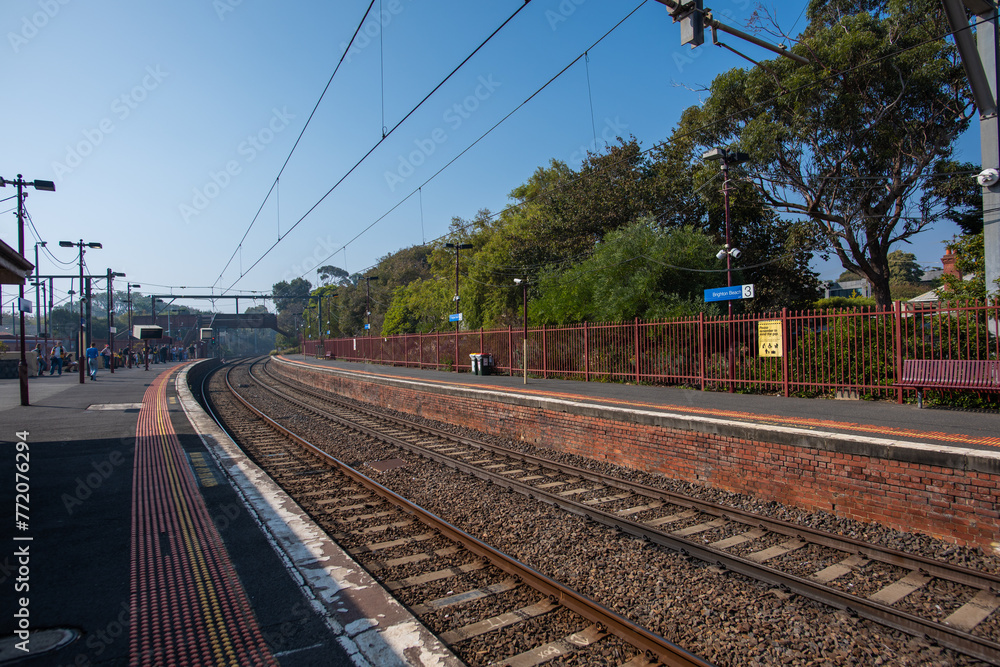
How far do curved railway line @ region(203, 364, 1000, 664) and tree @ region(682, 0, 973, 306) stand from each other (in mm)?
17516

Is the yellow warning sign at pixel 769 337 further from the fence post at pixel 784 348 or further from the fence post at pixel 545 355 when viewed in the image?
the fence post at pixel 545 355

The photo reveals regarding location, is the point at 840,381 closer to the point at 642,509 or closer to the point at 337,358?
the point at 642,509

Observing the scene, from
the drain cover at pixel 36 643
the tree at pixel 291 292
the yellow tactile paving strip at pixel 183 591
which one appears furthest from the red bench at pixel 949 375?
the tree at pixel 291 292

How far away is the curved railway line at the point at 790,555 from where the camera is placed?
4004 mm

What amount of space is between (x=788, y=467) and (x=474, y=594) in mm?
4176

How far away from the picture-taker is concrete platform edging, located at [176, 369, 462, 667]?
11.2ft

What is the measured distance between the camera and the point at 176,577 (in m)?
4.35

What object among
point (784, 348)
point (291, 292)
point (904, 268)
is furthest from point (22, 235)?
point (291, 292)

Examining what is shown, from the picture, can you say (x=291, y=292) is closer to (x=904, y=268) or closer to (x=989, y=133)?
(x=904, y=268)

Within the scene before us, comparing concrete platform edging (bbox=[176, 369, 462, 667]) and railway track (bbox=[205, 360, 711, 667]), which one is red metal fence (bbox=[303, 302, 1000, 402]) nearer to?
railway track (bbox=[205, 360, 711, 667])

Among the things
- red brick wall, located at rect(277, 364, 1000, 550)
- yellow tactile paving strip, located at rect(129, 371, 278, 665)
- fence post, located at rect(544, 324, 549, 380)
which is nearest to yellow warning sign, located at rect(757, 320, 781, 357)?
red brick wall, located at rect(277, 364, 1000, 550)

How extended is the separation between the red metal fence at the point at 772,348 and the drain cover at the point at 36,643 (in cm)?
1106

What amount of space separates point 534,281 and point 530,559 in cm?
2716

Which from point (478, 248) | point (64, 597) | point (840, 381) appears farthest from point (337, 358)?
point (64, 597)
